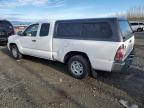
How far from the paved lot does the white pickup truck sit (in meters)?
0.54

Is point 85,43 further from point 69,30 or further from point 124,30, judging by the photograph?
point 124,30

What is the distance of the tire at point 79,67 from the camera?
6562 millimetres

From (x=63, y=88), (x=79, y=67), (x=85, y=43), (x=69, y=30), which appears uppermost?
(x=69, y=30)

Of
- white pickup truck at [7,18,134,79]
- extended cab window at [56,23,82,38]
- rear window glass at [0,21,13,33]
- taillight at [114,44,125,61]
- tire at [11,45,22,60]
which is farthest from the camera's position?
rear window glass at [0,21,13,33]

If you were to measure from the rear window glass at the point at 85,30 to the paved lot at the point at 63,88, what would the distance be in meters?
1.40

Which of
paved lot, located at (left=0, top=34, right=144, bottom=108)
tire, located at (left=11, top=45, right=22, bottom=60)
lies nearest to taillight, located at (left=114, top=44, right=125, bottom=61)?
paved lot, located at (left=0, top=34, right=144, bottom=108)

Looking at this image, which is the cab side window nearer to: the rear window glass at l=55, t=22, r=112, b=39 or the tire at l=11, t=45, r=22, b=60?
the tire at l=11, t=45, r=22, b=60

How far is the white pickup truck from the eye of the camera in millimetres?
5840

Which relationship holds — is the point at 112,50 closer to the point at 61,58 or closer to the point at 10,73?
the point at 61,58

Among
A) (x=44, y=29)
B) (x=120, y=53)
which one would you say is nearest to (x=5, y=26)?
(x=44, y=29)

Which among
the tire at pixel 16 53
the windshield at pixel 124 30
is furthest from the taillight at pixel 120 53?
the tire at pixel 16 53

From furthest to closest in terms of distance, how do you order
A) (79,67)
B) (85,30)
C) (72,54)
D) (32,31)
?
(32,31)
(72,54)
(79,67)
(85,30)

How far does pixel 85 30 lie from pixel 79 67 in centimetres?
120

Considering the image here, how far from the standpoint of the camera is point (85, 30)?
6531 mm
